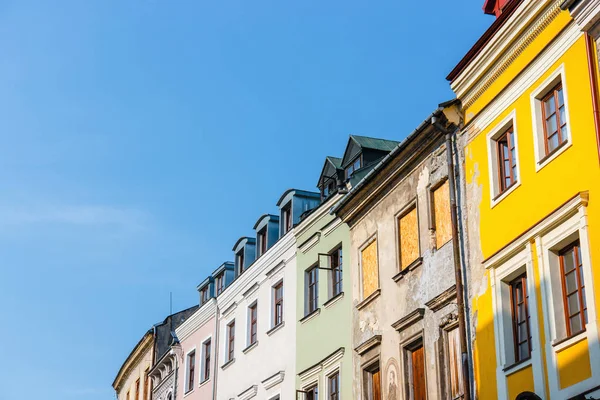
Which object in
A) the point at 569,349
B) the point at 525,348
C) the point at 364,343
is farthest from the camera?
the point at 364,343

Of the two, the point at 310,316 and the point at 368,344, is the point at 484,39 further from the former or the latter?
the point at 310,316

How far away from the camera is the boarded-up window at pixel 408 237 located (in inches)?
928

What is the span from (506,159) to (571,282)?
376cm

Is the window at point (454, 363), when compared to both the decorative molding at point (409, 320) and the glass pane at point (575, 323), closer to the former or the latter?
the decorative molding at point (409, 320)

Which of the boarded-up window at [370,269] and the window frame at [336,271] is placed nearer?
the boarded-up window at [370,269]

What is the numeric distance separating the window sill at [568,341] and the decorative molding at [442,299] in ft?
14.1

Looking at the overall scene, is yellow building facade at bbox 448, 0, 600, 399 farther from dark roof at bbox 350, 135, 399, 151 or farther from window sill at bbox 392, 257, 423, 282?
Result: dark roof at bbox 350, 135, 399, 151

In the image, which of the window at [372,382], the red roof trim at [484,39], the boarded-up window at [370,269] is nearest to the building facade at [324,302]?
the window at [372,382]

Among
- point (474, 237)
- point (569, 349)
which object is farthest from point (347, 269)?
point (569, 349)

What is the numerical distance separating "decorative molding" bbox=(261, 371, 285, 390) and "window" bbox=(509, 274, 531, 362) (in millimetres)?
11673

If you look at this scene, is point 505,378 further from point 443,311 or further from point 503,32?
point 503,32

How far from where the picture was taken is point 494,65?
67.4 ft

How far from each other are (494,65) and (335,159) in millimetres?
10561

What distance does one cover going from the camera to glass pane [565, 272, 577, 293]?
17.2 m
